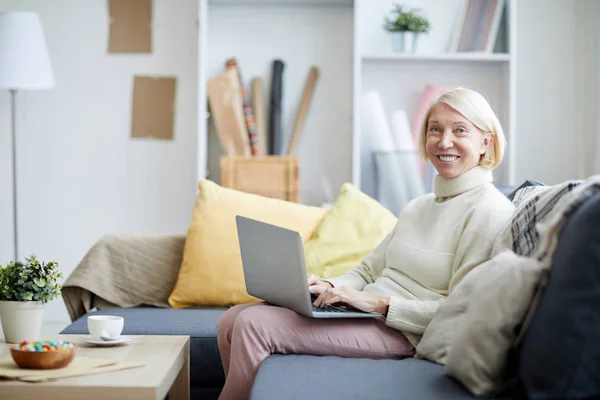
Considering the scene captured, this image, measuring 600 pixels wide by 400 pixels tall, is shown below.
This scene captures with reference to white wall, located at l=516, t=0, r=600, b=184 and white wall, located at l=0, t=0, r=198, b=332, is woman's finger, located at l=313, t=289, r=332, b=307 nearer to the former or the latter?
white wall, located at l=0, t=0, r=198, b=332

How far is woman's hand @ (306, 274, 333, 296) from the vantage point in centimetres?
212

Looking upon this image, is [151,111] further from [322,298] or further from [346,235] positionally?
[322,298]

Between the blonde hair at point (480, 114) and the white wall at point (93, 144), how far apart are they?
2348mm

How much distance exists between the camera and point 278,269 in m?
2.03

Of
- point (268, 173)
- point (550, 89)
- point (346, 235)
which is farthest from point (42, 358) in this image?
point (550, 89)

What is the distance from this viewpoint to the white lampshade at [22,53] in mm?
4000

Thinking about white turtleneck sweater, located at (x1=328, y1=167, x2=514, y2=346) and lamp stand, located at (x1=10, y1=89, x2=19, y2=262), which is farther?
lamp stand, located at (x1=10, y1=89, x2=19, y2=262)

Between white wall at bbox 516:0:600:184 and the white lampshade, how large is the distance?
2.39 m

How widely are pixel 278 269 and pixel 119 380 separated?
0.48m

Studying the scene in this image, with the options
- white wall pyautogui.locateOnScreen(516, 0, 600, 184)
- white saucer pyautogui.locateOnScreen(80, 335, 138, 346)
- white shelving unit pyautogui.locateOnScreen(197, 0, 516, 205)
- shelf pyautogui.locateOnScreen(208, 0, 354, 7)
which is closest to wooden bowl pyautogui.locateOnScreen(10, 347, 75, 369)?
white saucer pyautogui.locateOnScreen(80, 335, 138, 346)

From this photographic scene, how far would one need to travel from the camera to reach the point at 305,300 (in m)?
1.95

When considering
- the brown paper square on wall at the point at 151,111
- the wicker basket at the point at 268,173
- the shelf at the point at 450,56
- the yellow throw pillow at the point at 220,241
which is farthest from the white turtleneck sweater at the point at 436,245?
the brown paper square on wall at the point at 151,111

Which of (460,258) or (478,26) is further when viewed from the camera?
(478,26)

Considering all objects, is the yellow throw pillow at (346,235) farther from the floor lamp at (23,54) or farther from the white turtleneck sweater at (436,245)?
the floor lamp at (23,54)
